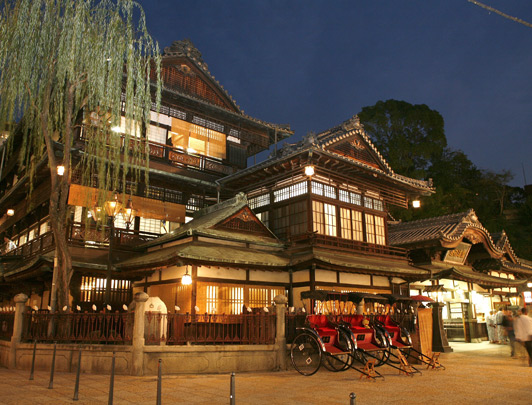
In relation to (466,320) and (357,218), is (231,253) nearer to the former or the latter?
(357,218)

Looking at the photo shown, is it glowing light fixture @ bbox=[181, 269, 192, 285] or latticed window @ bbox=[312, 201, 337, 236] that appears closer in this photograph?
glowing light fixture @ bbox=[181, 269, 192, 285]

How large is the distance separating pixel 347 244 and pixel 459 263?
1043cm

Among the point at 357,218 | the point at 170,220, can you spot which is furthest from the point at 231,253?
the point at 357,218

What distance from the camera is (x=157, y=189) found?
21406 millimetres

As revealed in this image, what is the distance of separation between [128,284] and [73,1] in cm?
1165

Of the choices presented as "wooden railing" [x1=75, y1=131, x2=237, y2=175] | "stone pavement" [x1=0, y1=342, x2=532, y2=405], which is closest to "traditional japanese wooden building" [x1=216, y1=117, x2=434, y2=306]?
"wooden railing" [x1=75, y1=131, x2=237, y2=175]

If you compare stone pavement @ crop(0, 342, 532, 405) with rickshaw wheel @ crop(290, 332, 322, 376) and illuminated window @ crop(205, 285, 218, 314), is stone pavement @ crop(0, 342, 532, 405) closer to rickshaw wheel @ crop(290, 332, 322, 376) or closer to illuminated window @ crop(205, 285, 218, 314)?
rickshaw wheel @ crop(290, 332, 322, 376)

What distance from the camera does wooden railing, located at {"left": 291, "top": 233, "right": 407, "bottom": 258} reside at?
1842 centimetres

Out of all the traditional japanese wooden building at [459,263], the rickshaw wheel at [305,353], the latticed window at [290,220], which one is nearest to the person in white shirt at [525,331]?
the rickshaw wheel at [305,353]

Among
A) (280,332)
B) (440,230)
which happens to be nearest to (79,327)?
(280,332)

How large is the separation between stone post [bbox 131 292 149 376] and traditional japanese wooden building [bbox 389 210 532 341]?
47.0 feet

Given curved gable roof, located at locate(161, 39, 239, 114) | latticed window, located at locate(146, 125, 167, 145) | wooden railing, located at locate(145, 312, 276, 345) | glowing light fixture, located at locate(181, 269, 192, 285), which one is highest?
curved gable roof, located at locate(161, 39, 239, 114)

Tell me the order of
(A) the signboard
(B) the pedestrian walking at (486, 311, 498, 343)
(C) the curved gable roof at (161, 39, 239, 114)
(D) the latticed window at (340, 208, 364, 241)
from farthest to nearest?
(A) the signboard, (C) the curved gable roof at (161, 39, 239, 114), (B) the pedestrian walking at (486, 311, 498, 343), (D) the latticed window at (340, 208, 364, 241)

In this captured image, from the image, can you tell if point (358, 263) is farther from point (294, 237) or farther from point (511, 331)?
point (511, 331)
